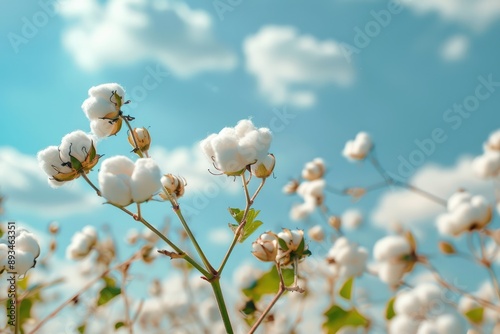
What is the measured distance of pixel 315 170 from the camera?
2.93m

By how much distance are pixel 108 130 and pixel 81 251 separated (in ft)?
3.59

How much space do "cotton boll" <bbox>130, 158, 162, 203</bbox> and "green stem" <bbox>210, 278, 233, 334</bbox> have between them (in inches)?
7.3

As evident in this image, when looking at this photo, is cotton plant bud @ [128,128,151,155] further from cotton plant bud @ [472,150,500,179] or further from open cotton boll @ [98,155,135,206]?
cotton plant bud @ [472,150,500,179]

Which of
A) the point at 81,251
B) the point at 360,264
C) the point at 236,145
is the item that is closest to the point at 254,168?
the point at 236,145

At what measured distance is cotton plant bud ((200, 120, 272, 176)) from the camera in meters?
1.03

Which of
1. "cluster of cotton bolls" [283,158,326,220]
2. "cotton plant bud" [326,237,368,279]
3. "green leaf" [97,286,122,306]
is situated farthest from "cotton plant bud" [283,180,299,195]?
"green leaf" [97,286,122,306]

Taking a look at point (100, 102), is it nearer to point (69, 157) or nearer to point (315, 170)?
point (69, 157)

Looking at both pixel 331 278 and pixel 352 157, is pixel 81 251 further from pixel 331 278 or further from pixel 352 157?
pixel 352 157

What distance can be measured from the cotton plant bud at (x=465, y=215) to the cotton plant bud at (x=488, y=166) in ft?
4.57

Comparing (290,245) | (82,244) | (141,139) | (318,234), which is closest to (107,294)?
(82,244)

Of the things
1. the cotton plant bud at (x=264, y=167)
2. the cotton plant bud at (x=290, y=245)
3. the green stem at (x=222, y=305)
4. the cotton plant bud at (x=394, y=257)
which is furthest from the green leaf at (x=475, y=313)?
the green stem at (x=222, y=305)

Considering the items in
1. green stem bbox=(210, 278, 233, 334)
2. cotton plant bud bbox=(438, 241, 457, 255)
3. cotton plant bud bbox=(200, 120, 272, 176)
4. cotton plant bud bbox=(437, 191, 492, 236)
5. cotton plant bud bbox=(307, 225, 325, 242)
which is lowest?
green stem bbox=(210, 278, 233, 334)

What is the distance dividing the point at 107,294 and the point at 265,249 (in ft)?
2.68

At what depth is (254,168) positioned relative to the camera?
3.68ft
